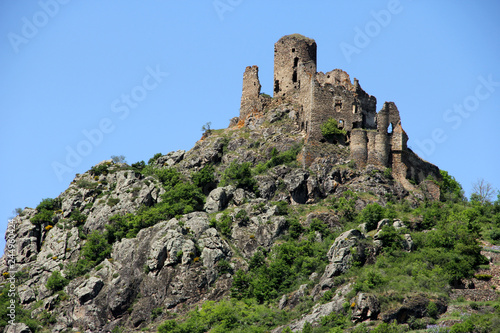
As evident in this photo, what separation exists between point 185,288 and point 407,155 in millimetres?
32731

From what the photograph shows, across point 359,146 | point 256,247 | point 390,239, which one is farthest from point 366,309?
point 359,146

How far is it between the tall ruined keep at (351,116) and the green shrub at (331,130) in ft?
2.31

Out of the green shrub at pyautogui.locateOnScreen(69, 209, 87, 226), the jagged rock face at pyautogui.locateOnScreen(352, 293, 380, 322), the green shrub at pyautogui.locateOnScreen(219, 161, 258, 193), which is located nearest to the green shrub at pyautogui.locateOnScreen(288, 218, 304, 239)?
the green shrub at pyautogui.locateOnScreen(219, 161, 258, 193)

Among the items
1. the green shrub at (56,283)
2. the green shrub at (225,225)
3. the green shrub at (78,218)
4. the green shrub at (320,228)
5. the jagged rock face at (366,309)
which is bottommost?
the jagged rock face at (366,309)

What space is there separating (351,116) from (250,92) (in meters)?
15.5

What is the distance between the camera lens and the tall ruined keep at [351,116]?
346ft

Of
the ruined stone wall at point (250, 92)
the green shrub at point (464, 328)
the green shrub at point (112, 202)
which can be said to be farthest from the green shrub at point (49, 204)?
the green shrub at point (464, 328)

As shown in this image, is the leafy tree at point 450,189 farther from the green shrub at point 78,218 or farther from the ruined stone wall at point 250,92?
the green shrub at point 78,218

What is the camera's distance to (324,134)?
348 ft

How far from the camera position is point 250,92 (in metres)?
117

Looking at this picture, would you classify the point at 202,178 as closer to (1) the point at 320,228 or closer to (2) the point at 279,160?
(2) the point at 279,160

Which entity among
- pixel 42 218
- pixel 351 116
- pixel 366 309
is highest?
pixel 351 116

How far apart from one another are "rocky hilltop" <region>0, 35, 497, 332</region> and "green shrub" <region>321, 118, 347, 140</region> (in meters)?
0.21

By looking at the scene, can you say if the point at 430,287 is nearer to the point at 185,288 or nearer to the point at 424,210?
the point at 424,210
